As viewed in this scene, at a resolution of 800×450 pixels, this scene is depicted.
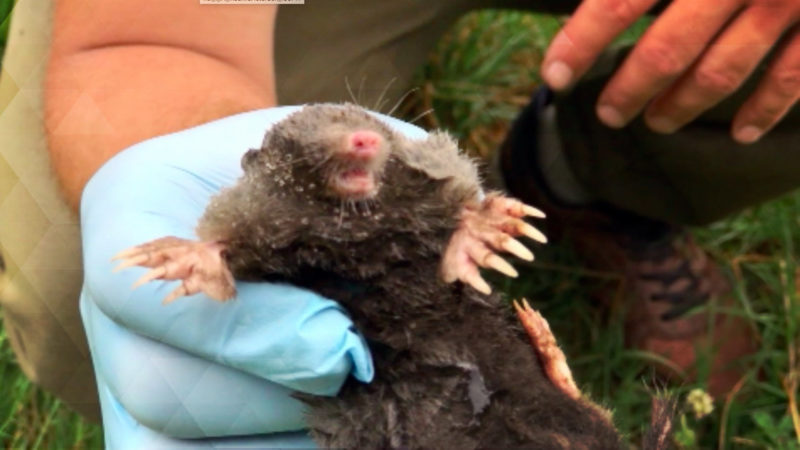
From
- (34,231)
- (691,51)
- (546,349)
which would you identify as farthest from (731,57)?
(34,231)

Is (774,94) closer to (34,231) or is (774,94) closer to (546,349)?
(546,349)

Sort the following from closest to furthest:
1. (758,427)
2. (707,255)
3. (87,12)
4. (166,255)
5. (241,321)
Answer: (166,255), (241,321), (87,12), (758,427), (707,255)

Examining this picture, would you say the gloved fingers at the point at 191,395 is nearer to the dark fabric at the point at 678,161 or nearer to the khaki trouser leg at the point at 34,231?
the khaki trouser leg at the point at 34,231

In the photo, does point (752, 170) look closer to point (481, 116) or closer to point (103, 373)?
point (481, 116)

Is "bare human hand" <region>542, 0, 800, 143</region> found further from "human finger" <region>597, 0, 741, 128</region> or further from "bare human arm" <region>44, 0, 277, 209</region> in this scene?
"bare human arm" <region>44, 0, 277, 209</region>

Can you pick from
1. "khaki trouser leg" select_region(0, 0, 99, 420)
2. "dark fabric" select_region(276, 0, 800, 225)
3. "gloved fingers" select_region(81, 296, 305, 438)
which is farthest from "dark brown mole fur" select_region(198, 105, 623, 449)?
"khaki trouser leg" select_region(0, 0, 99, 420)

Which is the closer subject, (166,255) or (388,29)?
(166,255)

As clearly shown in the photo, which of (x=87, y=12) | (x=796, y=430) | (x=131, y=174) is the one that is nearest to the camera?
(x=131, y=174)

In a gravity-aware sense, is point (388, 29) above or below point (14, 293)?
above

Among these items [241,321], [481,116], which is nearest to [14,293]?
[241,321]
